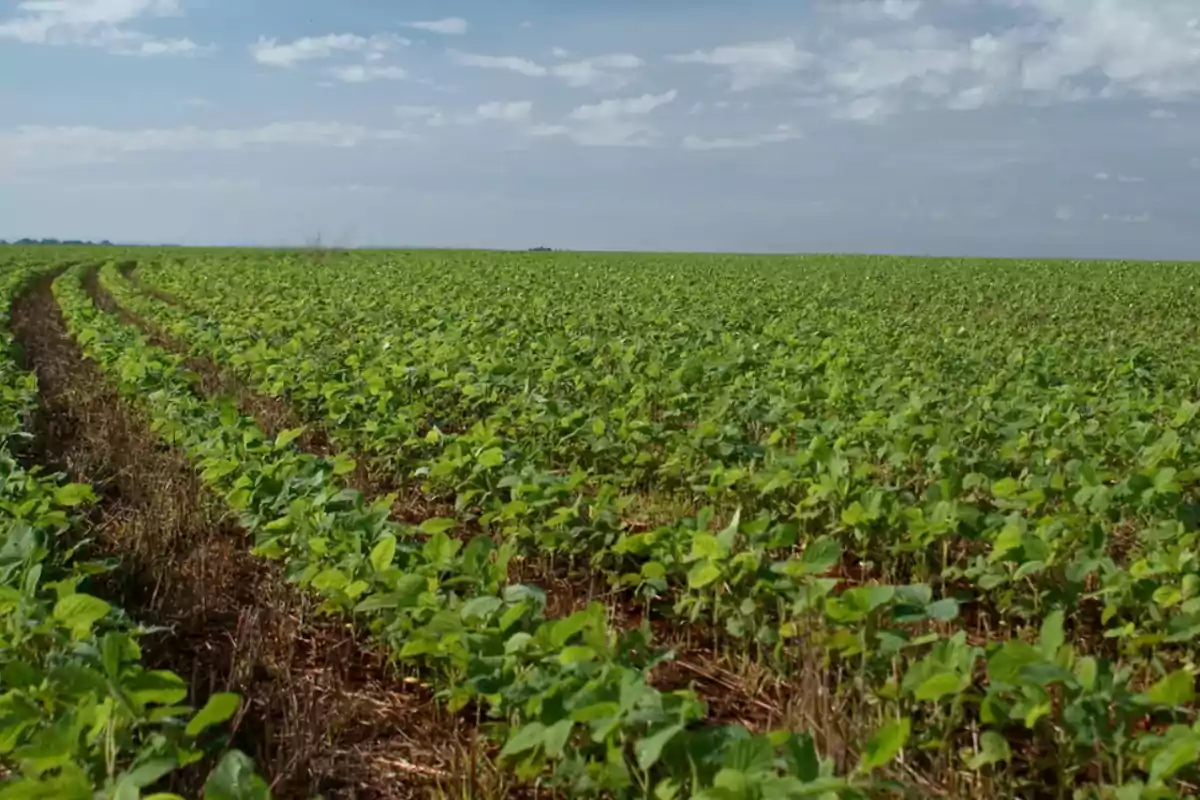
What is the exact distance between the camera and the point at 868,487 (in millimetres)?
4973

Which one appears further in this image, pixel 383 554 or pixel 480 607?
pixel 383 554

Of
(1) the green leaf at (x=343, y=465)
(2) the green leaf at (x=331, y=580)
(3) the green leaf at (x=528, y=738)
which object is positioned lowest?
(3) the green leaf at (x=528, y=738)

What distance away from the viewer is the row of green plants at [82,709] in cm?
229

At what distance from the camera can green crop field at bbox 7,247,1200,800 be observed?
2.71 m

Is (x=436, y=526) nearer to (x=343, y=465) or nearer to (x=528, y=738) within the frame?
(x=343, y=465)

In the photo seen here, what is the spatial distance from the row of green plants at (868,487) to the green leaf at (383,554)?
2.80ft

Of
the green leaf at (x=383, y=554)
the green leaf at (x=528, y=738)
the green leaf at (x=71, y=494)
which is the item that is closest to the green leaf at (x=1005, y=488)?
the green leaf at (x=383, y=554)

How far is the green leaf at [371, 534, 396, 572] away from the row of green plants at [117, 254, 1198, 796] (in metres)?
0.85

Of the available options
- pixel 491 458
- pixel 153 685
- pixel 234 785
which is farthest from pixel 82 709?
pixel 491 458

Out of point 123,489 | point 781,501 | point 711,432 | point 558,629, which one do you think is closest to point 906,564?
point 781,501

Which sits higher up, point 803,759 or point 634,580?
point 803,759

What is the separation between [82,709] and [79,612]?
619mm

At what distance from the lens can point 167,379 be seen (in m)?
8.09

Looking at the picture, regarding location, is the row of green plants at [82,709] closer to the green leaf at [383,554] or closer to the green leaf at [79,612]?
the green leaf at [79,612]
